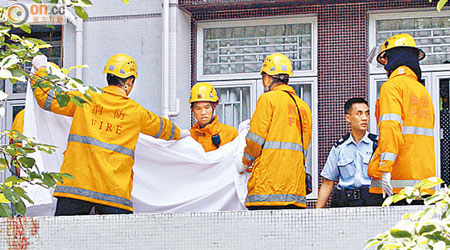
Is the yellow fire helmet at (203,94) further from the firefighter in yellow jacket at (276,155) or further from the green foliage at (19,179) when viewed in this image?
the green foliage at (19,179)

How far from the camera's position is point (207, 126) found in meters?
7.45

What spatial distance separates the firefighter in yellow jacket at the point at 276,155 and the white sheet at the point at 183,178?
0.75 meters

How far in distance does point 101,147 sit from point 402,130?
2319mm

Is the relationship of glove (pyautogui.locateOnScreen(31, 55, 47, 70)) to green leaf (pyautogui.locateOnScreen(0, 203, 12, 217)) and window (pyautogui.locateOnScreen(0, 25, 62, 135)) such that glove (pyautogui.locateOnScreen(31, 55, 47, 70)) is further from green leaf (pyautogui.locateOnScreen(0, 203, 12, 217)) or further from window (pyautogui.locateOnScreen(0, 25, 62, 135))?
window (pyautogui.locateOnScreen(0, 25, 62, 135))

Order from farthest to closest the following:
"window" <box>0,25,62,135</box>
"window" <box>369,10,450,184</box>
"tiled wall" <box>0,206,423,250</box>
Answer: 1. "window" <box>0,25,62,135</box>
2. "window" <box>369,10,450,184</box>
3. "tiled wall" <box>0,206,423,250</box>

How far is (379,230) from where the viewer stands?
206 inches

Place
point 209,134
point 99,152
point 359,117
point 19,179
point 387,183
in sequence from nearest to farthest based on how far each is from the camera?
point 19,179, point 387,183, point 99,152, point 359,117, point 209,134

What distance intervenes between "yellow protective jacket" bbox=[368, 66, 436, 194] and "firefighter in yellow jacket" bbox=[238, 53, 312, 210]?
1.98ft

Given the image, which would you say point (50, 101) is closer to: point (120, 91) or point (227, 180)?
point (120, 91)

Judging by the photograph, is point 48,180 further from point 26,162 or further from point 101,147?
point 101,147

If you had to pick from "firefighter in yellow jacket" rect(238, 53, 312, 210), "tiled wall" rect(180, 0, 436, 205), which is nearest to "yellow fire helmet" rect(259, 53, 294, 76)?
"firefighter in yellow jacket" rect(238, 53, 312, 210)

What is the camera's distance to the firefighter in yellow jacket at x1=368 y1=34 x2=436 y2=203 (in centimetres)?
595

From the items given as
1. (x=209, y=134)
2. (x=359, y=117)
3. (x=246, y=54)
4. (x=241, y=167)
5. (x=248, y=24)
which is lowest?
(x=241, y=167)

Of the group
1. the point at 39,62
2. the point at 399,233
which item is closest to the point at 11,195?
the point at 399,233
